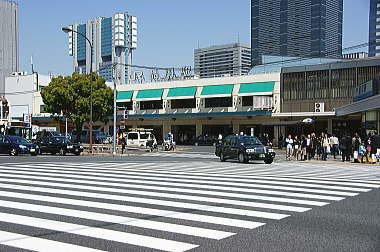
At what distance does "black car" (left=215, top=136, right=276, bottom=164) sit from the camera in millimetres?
24203

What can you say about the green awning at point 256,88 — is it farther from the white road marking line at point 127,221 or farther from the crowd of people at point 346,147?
the white road marking line at point 127,221

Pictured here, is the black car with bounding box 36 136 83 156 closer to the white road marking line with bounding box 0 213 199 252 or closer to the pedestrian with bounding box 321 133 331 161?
the pedestrian with bounding box 321 133 331 161

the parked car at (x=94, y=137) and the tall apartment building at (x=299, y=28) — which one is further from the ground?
the tall apartment building at (x=299, y=28)

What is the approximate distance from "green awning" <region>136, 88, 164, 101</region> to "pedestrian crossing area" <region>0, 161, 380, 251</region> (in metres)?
49.4

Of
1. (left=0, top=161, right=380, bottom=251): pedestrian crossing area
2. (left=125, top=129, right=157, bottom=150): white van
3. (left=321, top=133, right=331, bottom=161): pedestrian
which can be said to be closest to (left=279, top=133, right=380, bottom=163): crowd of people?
(left=321, top=133, right=331, bottom=161): pedestrian

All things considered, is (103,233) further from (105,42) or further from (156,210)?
(105,42)

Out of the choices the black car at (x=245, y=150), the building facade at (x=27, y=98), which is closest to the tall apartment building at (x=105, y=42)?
the building facade at (x=27, y=98)

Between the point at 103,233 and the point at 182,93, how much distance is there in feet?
182

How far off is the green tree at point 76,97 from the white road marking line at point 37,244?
149 feet

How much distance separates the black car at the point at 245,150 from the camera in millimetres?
24203

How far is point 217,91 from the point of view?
58781 millimetres

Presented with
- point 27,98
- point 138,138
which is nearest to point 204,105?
point 138,138

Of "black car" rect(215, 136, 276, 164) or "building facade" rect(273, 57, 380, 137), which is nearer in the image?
"black car" rect(215, 136, 276, 164)

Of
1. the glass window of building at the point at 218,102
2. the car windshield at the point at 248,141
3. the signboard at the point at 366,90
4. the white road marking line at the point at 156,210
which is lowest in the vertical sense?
the white road marking line at the point at 156,210
